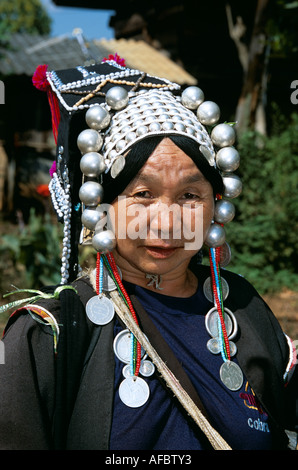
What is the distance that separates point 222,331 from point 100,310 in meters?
0.46

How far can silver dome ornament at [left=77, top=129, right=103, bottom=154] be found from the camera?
1637mm

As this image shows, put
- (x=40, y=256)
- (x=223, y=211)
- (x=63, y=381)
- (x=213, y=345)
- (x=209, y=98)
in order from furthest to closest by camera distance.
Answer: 1. (x=209, y=98)
2. (x=40, y=256)
3. (x=223, y=211)
4. (x=213, y=345)
5. (x=63, y=381)

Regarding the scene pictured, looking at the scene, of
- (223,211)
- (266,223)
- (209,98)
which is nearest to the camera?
(223,211)

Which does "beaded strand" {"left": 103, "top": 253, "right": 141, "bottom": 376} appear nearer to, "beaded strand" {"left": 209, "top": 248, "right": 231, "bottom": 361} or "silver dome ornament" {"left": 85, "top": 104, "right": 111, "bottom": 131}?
"beaded strand" {"left": 209, "top": 248, "right": 231, "bottom": 361}

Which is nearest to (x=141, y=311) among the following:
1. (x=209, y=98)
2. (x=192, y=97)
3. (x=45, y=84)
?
(x=192, y=97)

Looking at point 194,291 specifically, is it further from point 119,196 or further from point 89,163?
point 89,163

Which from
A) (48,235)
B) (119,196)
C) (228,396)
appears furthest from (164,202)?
(48,235)

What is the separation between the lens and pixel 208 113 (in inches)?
69.6

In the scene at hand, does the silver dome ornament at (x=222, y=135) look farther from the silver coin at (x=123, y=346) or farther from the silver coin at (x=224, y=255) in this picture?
the silver coin at (x=123, y=346)

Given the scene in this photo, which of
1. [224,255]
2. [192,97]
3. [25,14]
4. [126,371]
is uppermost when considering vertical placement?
[25,14]

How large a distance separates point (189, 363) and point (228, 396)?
0.56 feet

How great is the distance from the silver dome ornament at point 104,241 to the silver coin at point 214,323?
46cm

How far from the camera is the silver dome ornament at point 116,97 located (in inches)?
66.3

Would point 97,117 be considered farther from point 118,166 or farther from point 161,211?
point 161,211
